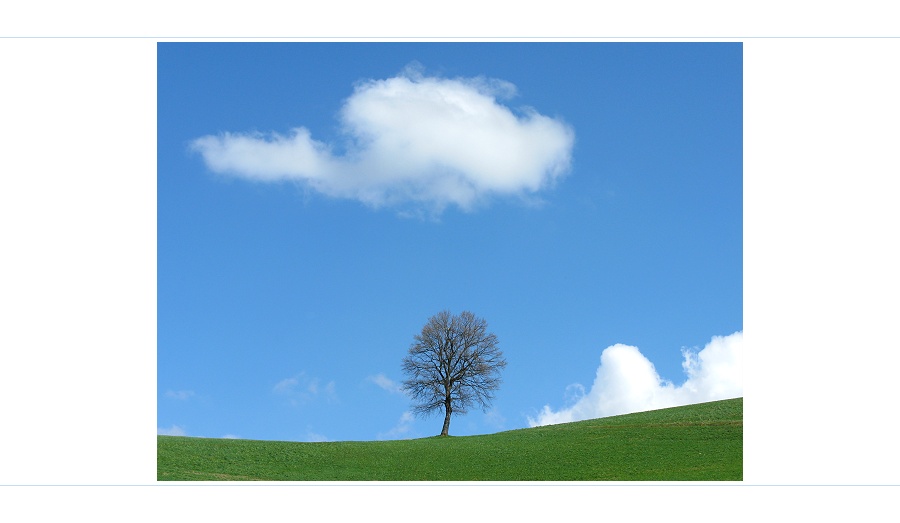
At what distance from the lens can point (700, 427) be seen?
52.4 m

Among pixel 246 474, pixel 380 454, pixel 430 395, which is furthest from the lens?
pixel 430 395

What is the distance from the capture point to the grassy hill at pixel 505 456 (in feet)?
122

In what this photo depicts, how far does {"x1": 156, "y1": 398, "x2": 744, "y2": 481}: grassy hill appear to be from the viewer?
1464 inches

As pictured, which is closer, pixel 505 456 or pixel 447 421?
pixel 505 456

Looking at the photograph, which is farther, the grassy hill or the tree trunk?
the tree trunk

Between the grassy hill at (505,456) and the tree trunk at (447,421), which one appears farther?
the tree trunk at (447,421)

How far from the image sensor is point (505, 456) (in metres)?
45.1
